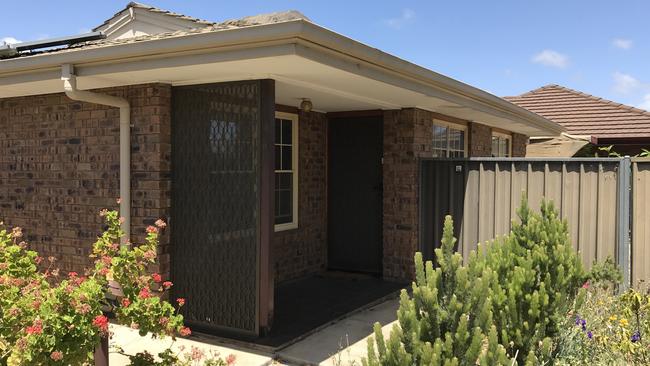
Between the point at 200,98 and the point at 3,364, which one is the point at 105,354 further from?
the point at 200,98

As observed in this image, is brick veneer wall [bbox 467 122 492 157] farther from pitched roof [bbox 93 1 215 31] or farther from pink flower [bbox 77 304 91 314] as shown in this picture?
pink flower [bbox 77 304 91 314]

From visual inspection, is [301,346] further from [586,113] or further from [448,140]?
[586,113]

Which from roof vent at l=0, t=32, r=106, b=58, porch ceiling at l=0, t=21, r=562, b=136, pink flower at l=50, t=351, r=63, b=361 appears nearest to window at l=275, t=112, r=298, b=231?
porch ceiling at l=0, t=21, r=562, b=136

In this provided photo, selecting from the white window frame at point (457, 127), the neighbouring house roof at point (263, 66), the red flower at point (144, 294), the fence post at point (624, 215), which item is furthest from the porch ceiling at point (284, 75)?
the fence post at point (624, 215)

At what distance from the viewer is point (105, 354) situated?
3.63 m

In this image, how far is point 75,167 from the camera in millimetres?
6508

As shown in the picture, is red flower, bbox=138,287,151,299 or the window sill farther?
the window sill

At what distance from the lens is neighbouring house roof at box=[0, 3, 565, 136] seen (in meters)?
4.08

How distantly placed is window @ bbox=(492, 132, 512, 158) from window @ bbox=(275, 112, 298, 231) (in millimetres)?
4960

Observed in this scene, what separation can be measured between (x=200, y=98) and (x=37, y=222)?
2.97 metres

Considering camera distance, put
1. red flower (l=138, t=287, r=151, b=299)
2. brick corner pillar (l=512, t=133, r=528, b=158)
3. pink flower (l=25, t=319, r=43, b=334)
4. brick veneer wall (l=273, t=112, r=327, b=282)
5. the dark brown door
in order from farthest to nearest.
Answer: brick corner pillar (l=512, t=133, r=528, b=158), the dark brown door, brick veneer wall (l=273, t=112, r=327, b=282), red flower (l=138, t=287, r=151, b=299), pink flower (l=25, t=319, r=43, b=334)

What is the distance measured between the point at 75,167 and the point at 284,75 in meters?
3.00

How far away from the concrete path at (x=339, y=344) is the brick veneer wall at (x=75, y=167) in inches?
68.6

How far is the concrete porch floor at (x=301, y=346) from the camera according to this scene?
4.88m
